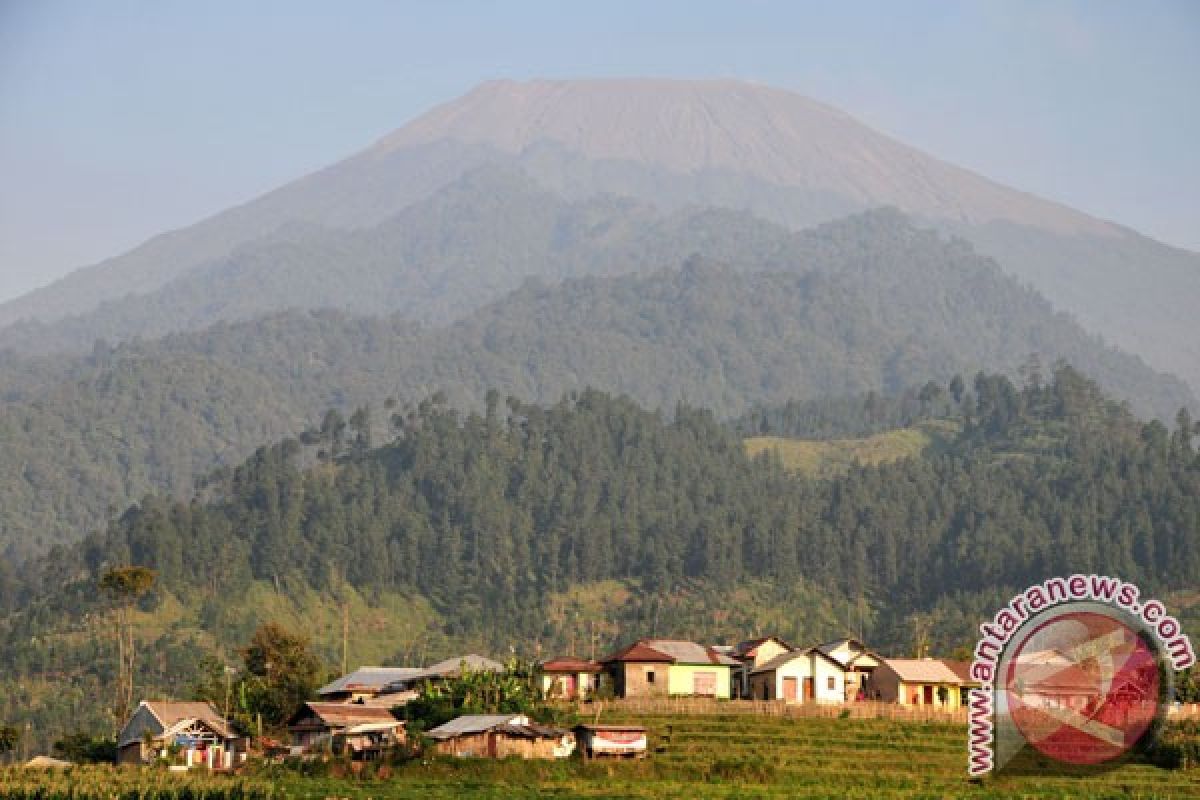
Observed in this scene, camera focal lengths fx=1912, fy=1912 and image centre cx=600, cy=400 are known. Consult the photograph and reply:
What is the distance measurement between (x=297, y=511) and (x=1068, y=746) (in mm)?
122020

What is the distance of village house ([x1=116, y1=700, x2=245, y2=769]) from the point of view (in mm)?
79975

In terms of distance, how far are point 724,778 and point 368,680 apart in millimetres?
35040

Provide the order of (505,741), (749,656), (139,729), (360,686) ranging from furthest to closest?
1. (749,656)
2. (360,686)
3. (139,729)
4. (505,741)

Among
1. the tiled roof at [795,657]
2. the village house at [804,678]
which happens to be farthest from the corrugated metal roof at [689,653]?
the village house at [804,678]

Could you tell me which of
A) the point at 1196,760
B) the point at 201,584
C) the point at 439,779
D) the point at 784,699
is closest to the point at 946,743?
the point at 1196,760

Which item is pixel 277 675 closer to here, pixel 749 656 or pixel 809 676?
pixel 749 656

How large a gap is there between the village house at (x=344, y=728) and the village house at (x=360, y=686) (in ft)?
28.6

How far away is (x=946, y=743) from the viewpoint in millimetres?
75688

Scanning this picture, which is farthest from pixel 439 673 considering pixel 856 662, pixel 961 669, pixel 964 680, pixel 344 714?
pixel 961 669

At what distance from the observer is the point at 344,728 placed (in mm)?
79500

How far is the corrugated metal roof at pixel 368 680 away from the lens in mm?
96688

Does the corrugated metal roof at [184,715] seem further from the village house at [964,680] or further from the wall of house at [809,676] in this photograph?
the village house at [964,680]

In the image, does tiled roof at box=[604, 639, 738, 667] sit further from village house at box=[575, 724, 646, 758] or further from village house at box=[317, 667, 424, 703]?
village house at box=[575, 724, 646, 758]

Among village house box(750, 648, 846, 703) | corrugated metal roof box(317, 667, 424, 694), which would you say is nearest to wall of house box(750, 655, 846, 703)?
village house box(750, 648, 846, 703)
